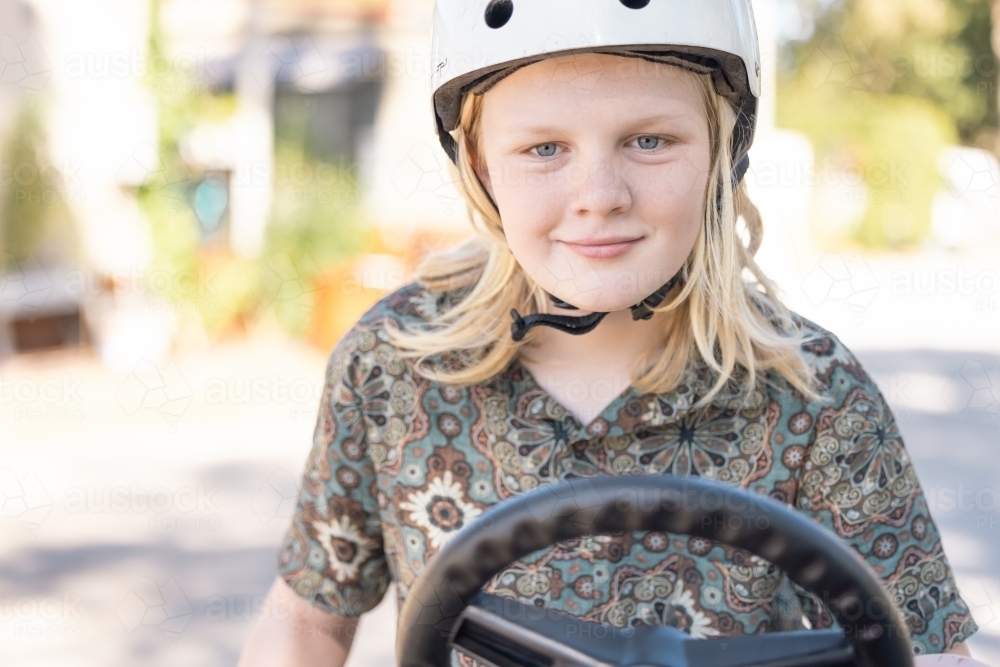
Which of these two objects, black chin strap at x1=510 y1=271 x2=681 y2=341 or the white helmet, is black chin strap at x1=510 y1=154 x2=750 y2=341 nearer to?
black chin strap at x1=510 y1=271 x2=681 y2=341

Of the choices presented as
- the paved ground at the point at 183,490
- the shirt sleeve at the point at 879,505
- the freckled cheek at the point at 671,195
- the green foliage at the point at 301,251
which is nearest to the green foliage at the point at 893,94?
the paved ground at the point at 183,490

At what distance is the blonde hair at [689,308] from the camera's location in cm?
160

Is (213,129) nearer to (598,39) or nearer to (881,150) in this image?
(598,39)

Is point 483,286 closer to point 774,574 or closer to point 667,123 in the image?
point 667,123

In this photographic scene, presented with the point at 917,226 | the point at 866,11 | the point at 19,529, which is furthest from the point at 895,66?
the point at 19,529

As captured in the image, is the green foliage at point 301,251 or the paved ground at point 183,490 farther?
the green foliage at point 301,251

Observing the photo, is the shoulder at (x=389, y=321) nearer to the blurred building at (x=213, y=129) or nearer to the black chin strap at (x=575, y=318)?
the black chin strap at (x=575, y=318)

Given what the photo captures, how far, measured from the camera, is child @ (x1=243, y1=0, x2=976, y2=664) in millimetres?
1478

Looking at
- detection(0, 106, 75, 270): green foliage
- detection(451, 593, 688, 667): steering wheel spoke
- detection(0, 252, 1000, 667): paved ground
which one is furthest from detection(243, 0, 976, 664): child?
detection(0, 106, 75, 270): green foliage

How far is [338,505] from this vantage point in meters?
1.68

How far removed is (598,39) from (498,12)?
0.74 ft

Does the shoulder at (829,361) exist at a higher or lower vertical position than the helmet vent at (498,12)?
lower

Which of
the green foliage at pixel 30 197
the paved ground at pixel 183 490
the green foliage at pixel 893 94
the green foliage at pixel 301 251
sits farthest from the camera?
the green foliage at pixel 893 94

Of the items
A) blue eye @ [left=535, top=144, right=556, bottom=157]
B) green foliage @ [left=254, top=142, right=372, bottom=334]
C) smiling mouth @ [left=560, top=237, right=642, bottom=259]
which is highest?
blue eye @ [left=535, top=144, right=556, bottom=157]
